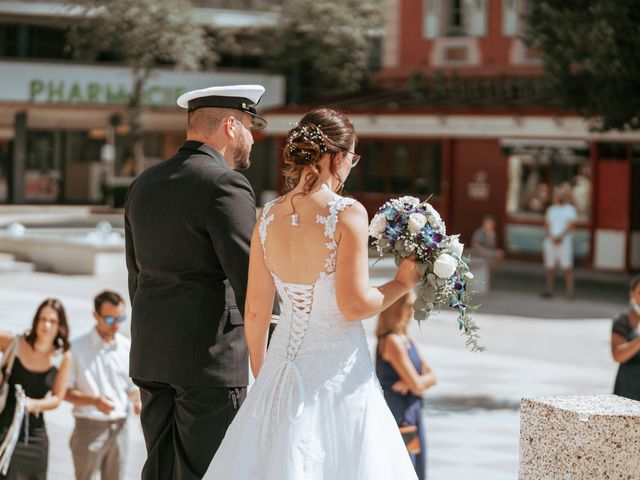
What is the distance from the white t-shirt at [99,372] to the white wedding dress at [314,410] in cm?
303

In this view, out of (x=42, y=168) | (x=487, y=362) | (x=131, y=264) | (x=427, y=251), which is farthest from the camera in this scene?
(x=42, y=168)

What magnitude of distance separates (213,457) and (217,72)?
4286cm

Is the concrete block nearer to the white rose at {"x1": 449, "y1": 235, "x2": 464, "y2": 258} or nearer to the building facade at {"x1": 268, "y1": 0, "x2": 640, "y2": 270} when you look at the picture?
the white rose at {"x1": 449, "y1": 235, "x2": 464, "y2": 258}

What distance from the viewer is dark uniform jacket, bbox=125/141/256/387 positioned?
4.91 meters

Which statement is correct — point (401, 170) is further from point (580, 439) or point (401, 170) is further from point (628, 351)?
point (580, 439)

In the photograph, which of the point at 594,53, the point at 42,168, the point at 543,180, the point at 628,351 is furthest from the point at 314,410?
the point at 42,168

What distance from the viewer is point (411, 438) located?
8180mm

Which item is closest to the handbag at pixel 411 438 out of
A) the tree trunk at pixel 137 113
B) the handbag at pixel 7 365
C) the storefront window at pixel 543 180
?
the handbag at pixel 7 365

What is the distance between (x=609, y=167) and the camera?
28.6 metres

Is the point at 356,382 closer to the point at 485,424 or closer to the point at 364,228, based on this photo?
the point at 364,228

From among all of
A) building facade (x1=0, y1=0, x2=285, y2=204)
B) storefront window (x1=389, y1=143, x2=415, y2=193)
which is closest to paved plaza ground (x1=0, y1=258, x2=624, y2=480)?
storefront window (x1=389, y1=143, x2=415, y2=193)

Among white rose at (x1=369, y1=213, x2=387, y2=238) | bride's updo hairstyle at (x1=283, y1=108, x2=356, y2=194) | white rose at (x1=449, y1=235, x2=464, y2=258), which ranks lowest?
white rose at (x1=449, y1=235, x2=464, y2=258)

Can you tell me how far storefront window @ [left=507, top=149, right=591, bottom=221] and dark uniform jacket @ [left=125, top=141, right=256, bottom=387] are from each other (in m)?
24.0

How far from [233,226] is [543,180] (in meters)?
26.0
